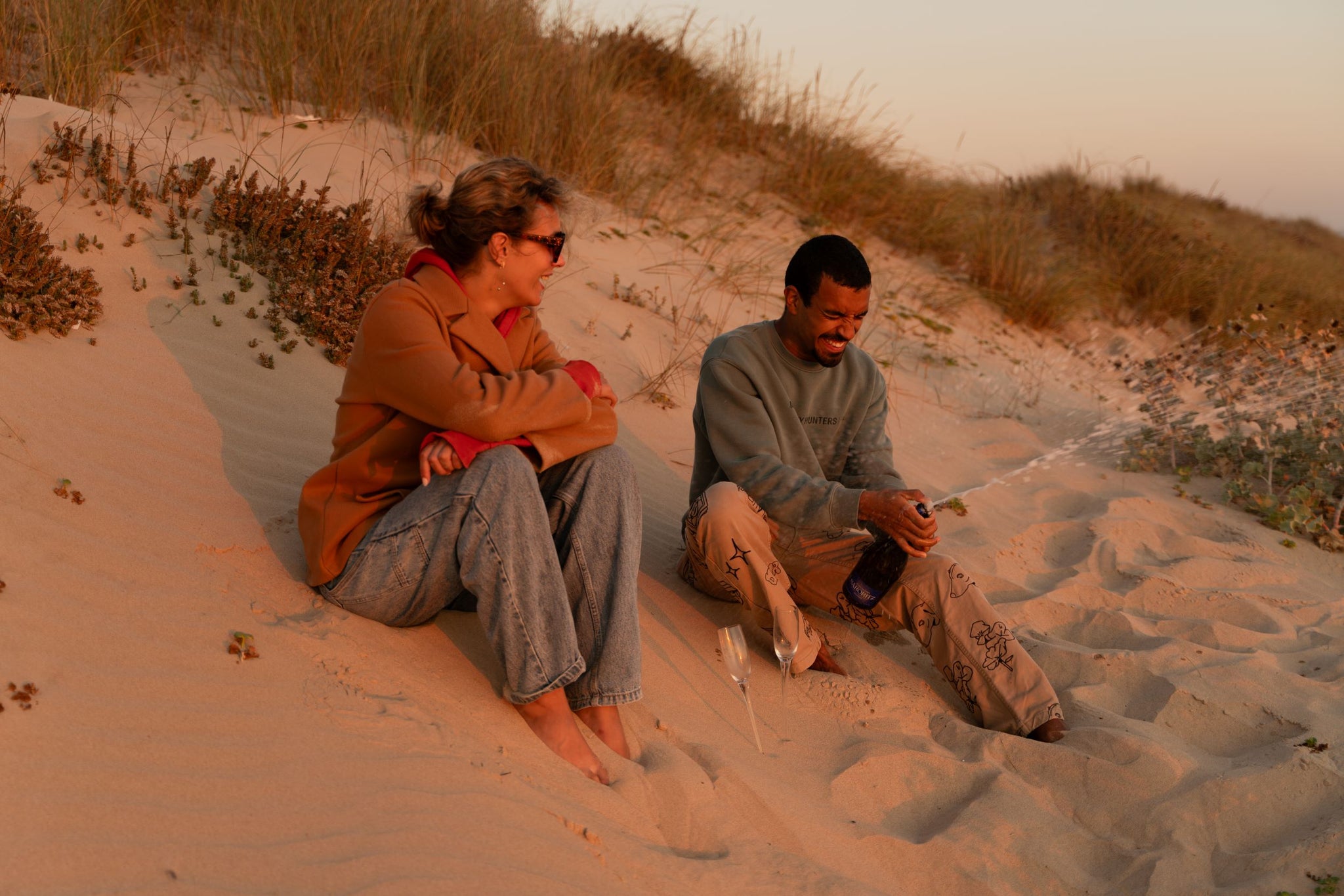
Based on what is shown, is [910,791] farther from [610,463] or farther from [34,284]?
[34,284]

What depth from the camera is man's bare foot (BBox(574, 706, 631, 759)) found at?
9.97 feet

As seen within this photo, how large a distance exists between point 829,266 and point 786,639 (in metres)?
1.36

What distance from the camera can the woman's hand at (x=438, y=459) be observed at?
2822 millimetres

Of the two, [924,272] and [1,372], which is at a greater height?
[924,272]

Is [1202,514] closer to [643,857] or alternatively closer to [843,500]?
[843,500]

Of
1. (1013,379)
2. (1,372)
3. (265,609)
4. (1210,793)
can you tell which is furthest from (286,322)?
(1013,379)

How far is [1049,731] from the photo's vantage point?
3.53 metres

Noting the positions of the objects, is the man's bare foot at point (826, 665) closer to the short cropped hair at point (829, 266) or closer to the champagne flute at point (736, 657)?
the champagne flute at point (736, 657)

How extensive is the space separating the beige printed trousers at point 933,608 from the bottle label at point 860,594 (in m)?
0.04

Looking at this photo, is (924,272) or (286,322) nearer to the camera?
(286,322)

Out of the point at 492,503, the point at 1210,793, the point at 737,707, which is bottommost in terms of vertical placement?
the point at 737,707

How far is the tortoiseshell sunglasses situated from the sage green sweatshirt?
773 mm

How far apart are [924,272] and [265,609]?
28.3 feet

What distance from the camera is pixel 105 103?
6629 millimetres
